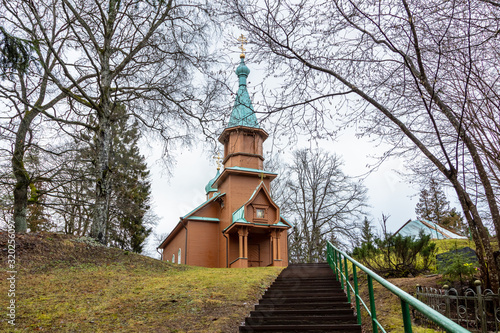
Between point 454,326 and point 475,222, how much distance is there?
21.3 ft

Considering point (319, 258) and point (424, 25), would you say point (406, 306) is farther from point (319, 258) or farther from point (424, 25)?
point (319, 258)

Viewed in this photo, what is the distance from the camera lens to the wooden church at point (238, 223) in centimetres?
2202

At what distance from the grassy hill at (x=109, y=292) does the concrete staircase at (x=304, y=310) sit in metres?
0.43

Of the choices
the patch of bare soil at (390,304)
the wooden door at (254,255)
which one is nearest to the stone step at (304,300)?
the patch of bare soil at (390,304)

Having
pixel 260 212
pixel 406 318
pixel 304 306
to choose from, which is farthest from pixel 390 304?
pixel 260 212

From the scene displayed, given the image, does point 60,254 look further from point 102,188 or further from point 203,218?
point 203,218

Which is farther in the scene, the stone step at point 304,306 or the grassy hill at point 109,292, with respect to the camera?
the stone step at point 304,306

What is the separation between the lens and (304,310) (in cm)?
717

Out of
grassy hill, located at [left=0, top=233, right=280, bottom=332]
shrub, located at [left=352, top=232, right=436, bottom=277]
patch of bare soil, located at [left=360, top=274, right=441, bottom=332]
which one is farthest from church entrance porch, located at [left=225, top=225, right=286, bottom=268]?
patch of bare soil, located at [left=360, top=274, right=441, bottom=332]

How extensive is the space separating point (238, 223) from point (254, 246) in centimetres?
330

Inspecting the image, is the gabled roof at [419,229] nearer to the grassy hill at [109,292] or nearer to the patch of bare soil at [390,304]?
the patch of bare soil at [390,304]

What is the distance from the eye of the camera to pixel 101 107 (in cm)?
1458

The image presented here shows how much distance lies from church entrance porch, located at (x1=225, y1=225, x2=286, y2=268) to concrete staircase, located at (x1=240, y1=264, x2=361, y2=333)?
11.1 meters

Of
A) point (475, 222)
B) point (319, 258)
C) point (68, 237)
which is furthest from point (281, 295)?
point (319, 258)
